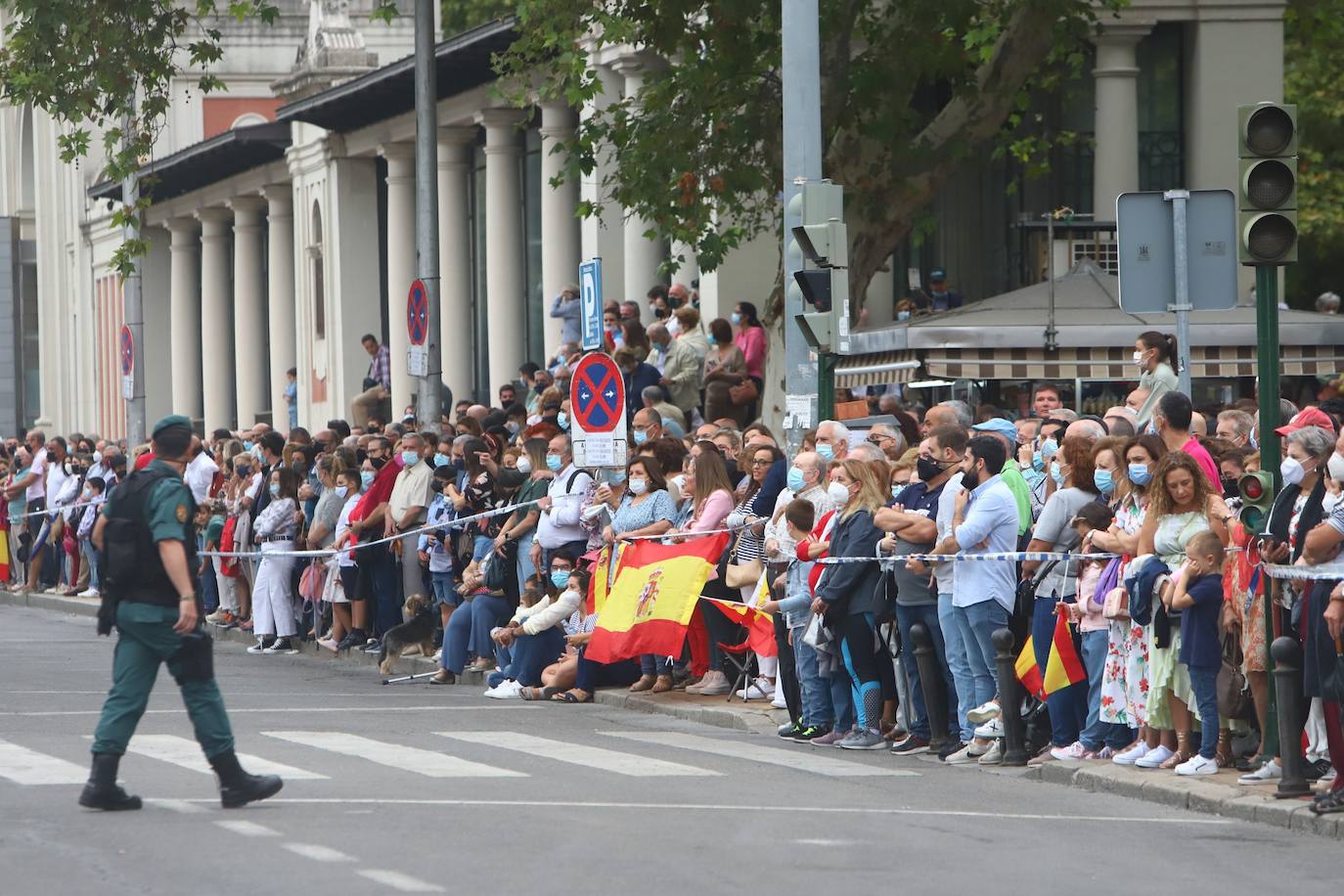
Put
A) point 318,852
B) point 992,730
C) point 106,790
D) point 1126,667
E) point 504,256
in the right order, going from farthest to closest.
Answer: point 504,256 < point 992,730 < point 1126,667 < point 106,790 < point 318,852

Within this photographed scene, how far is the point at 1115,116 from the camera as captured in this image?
2945 centimetres

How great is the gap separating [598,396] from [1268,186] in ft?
24.6

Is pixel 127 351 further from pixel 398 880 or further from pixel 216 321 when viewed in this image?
pixel 398 880

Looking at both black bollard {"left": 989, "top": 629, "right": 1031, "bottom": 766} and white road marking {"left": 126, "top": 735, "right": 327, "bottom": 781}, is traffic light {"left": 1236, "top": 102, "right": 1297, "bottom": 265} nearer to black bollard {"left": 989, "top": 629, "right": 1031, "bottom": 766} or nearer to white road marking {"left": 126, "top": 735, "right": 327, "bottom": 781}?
black bollard {"left": 989, "top": 629, "right": 1031, "bottom": 766}

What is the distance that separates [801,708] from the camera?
17.0 m

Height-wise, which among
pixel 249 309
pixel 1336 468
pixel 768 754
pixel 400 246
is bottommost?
pixel 768 754

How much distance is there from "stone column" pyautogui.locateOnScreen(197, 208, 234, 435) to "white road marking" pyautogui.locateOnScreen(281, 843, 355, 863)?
149 ft

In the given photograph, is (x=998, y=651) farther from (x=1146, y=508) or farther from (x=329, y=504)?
(x=329, y=504)

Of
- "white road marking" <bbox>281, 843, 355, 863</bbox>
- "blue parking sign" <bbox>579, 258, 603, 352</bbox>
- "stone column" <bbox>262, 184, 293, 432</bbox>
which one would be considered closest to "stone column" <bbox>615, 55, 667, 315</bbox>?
"blue parking sign" <bbox>579, 258, 603, 352</bbox>

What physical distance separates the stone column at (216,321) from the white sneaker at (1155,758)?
1681 inches

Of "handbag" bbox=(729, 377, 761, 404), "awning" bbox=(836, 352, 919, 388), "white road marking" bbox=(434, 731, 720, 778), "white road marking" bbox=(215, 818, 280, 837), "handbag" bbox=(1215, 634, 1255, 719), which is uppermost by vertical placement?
"awning" bbox=(836, 352, 919, 388)

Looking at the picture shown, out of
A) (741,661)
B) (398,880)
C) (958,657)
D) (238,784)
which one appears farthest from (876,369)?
(398,880)

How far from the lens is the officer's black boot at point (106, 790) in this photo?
11648mm

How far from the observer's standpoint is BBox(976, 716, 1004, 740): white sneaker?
15.1 m
